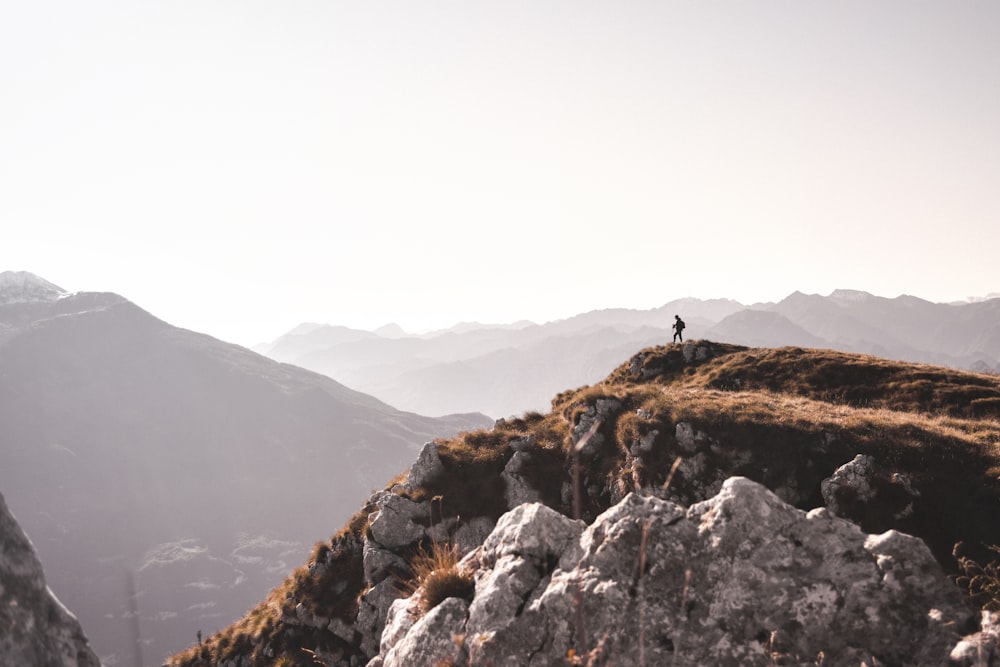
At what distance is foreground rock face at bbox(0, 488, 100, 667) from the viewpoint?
764cm

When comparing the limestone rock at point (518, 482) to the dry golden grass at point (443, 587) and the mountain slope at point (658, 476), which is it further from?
the dry golden grass at point (443, 587)

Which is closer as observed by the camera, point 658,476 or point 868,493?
point 868,493

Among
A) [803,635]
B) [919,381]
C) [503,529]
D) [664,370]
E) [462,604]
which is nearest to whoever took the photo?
[803,635]

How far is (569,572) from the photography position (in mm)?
7695

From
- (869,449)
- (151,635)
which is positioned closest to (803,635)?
(869,449)

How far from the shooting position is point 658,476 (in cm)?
2262

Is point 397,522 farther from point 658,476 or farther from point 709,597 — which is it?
point 709,597

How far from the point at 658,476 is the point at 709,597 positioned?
1663 cm

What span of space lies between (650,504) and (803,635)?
2.67 meters

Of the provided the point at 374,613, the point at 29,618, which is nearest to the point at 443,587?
the point at 29,618

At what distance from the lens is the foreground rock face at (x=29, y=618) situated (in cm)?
764

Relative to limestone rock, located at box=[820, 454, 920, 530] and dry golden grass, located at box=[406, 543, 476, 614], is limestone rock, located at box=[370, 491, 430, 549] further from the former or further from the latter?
limestone rock, located at box=[820, 454, 920, 530]

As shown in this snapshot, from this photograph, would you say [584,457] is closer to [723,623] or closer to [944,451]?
[944,451]

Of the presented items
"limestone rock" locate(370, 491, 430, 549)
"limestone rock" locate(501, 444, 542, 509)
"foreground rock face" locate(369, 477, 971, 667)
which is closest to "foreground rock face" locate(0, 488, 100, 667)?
"foreground rock face" locate(369, 477, 971, 667)
